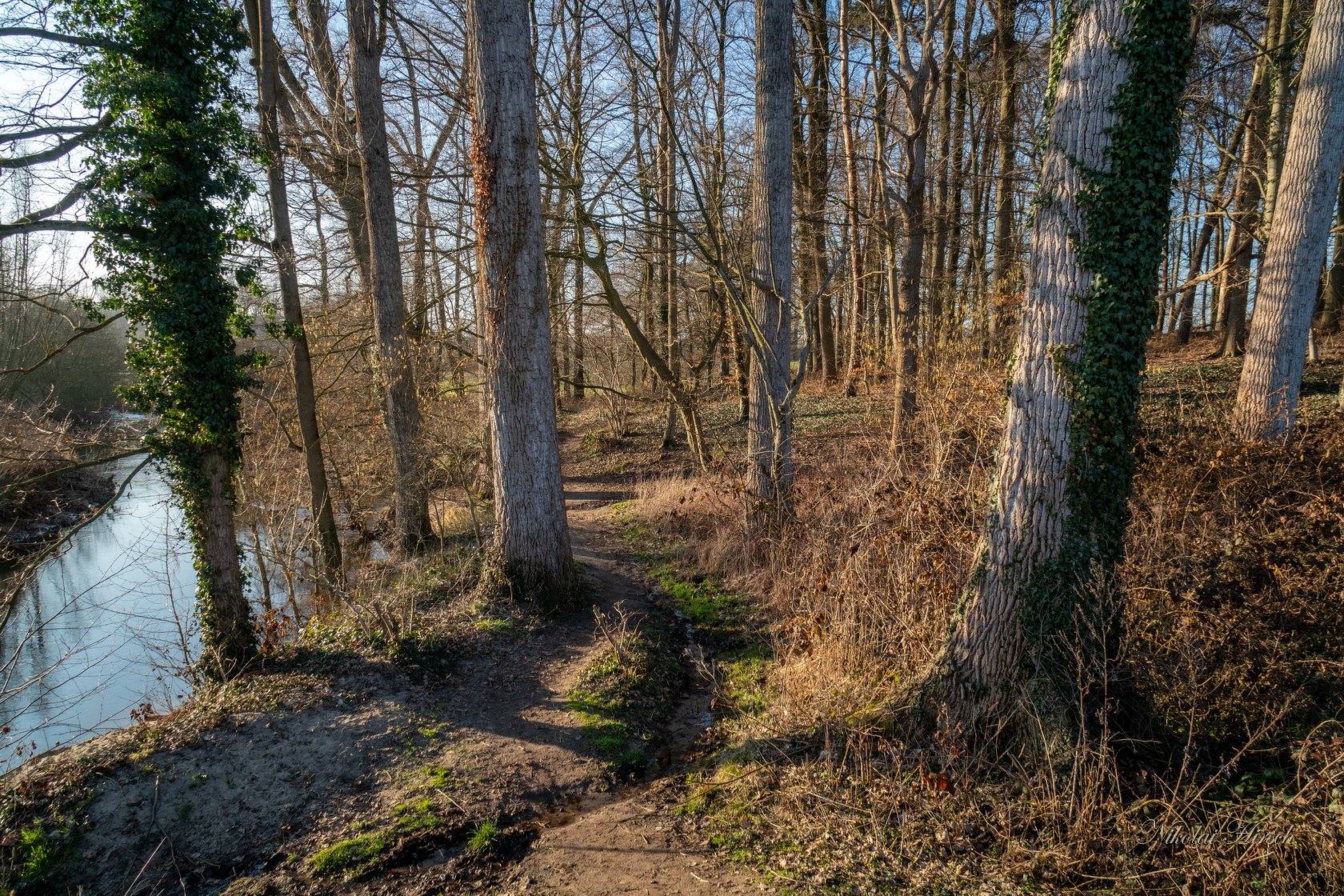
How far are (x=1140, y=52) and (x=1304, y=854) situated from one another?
4.16 m

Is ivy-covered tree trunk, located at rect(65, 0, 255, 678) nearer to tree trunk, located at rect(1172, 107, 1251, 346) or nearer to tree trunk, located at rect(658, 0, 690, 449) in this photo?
tree trunk, located at rect(658, 0, 690, 449)

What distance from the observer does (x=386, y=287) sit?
10.1m

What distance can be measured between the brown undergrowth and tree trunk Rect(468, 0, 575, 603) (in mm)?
2730

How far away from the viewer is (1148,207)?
12.7ft

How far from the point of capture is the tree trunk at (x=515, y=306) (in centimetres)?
688

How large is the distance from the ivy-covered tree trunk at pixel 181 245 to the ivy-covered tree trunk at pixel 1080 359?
274 inches

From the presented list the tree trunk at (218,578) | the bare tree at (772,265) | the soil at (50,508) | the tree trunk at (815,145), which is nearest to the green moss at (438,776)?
the tree trunk at (218,578)

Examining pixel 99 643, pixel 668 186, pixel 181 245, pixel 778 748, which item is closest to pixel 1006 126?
pixel 668 186

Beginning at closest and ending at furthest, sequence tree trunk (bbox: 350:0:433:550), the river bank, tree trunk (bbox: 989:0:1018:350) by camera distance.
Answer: tree trunk (bbox: 350:0:433:550)
tree trunk (bbox: 989:0:1018:350)
the river bank

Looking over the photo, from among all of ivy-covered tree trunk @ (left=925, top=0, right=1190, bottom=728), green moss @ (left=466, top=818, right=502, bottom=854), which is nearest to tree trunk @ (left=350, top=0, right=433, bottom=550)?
green moss @ (left=466, top=818, right=502, bottom=854)

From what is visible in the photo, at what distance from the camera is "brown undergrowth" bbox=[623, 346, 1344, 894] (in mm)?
3400

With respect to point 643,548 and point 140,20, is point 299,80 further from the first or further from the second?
point 643,548

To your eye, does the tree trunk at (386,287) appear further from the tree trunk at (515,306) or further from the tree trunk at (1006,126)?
the tree trunk at (1006,126)

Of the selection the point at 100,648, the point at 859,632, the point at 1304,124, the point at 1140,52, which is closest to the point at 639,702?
the point at 859,632
